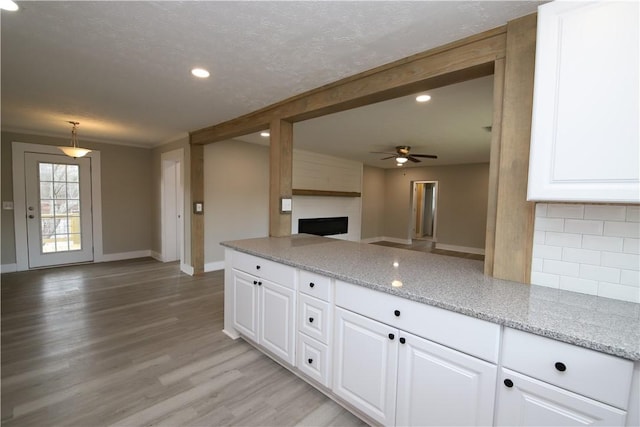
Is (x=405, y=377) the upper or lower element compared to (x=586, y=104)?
lower

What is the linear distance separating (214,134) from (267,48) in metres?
2.41

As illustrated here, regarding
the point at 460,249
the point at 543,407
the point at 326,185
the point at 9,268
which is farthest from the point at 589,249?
the point at 9,268

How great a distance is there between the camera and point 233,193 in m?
5.23

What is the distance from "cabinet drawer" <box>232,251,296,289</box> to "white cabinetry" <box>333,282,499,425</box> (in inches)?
17.4

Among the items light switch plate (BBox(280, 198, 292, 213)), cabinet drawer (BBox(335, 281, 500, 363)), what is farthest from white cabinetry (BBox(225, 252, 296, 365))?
light switch plate (BBox(280, 198, 292, 213))

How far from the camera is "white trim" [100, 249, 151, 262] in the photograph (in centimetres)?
552

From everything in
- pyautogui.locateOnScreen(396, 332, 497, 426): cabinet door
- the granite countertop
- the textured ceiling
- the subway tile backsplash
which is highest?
the textured ceiling

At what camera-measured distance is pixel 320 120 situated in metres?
3.74

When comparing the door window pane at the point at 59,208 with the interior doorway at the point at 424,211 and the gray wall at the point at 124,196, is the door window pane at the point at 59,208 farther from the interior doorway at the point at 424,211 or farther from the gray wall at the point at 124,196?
the interior doorway at the point at 424,211

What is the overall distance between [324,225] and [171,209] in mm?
3397

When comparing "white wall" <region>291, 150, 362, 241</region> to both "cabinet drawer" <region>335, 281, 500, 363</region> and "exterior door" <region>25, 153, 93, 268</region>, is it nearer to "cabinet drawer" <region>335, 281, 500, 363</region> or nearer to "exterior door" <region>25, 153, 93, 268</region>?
"exterior door" <region>25, 153, 93, 268</region>

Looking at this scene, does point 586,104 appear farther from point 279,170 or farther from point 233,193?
point 233,193

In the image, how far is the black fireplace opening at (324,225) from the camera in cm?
668

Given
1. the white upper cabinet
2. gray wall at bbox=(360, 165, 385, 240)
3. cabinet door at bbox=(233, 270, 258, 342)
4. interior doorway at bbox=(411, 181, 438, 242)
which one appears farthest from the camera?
interior doorway at bbox=(411, 181, 438, 242)
